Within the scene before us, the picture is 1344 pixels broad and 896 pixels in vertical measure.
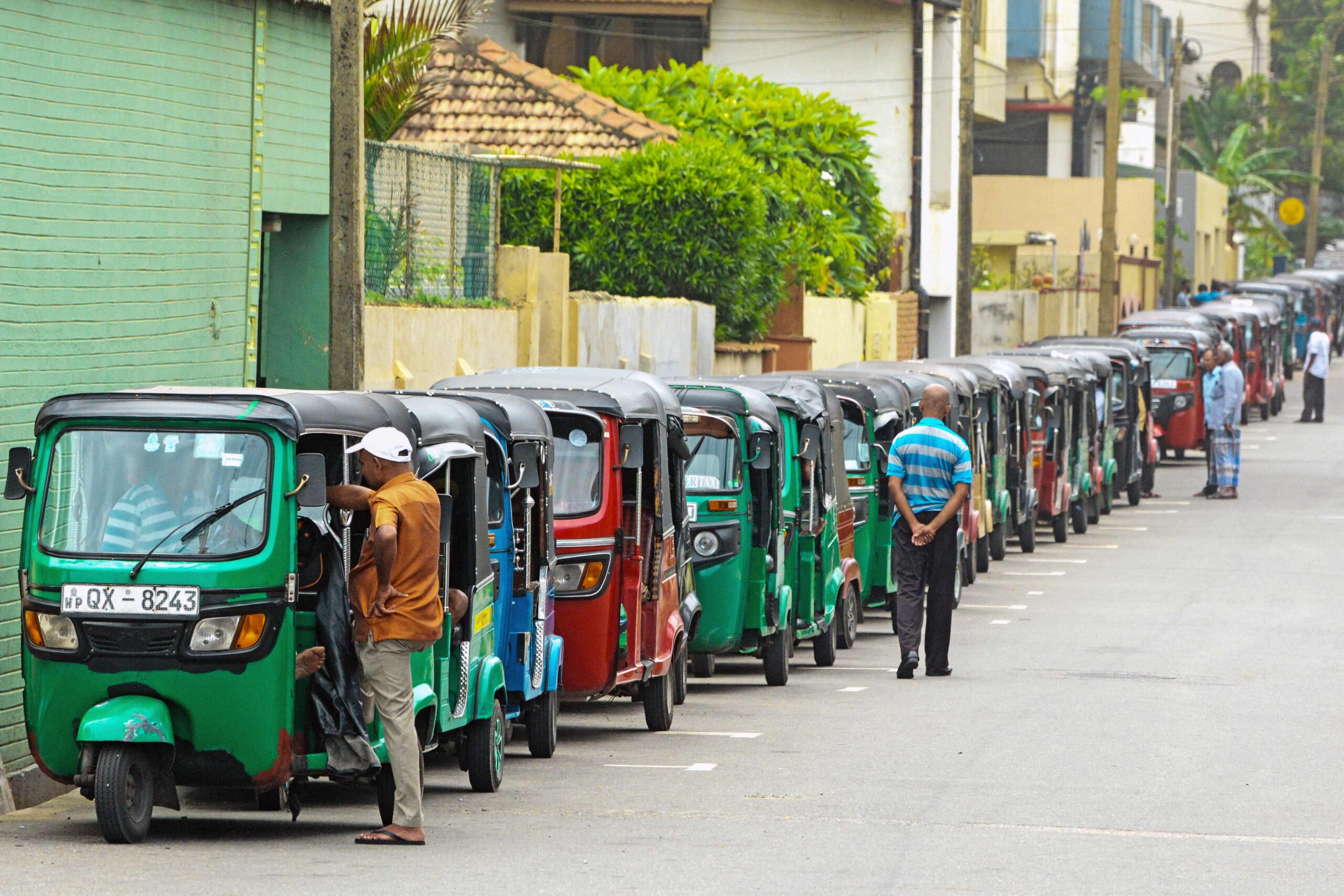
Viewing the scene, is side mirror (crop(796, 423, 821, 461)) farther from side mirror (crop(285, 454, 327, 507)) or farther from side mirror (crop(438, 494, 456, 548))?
side mirror (crop(285, 454, 327, 507))

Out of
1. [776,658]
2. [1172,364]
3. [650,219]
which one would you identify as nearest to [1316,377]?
[1172,364]

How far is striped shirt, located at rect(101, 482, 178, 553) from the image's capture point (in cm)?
890

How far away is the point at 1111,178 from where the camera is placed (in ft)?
146

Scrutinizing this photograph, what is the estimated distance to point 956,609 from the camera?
20.5 metres

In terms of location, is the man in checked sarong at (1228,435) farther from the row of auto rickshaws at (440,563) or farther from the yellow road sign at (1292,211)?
the yellow road sign at (1292,211)

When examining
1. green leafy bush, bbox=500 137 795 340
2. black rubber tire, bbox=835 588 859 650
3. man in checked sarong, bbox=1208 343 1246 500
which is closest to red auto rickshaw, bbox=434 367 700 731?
black rubber tire, bbox=835 588 859 650

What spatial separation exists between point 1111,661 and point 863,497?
303 centimetres

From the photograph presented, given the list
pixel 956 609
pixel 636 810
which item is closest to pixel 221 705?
pixel 636 810

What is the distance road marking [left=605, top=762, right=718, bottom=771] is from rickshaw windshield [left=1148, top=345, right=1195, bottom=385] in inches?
1040

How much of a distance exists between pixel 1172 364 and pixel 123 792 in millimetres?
30209

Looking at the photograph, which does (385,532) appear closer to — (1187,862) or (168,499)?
(168,499)

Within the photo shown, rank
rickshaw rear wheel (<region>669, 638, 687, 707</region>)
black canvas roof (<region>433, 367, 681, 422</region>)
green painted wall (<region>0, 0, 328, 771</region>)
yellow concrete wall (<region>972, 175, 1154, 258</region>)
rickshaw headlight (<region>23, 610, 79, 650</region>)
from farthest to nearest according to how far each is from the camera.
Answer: yellow concrete wall (<region>972, 175, 1154, 258</region>) → rickshaw rear wheel (<region>669, 638, 687, 707</region>) → black canvas roof (<region>433, 367, 681, 422</region>) → green painted wall (<region>0, 0, 328, 771</region>) → rickshaw headlight (<region>23, 610, 79, 650</region>)

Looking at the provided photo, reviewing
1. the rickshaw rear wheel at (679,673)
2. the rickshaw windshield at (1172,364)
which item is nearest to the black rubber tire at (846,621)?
the rickshaw rear wheel at (679,673)

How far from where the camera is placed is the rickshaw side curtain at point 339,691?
9055mm
